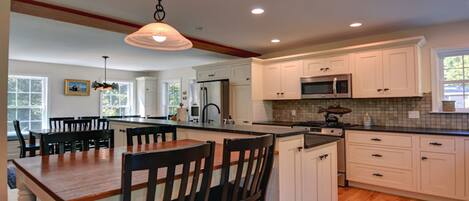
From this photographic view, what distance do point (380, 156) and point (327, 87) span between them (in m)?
1.27

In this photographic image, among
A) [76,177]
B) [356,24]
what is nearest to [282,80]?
[356,24]

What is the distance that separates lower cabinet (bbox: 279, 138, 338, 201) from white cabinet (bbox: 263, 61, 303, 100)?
2.24 metres

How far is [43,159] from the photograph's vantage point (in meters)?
1.73

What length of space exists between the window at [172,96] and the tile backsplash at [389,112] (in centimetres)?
388

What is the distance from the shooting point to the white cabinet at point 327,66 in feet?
13.7

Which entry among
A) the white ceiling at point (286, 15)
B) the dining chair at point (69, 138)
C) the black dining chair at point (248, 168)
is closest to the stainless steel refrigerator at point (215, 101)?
the white ceiling at point (286, 15)

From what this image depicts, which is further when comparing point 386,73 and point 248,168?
point 386,73

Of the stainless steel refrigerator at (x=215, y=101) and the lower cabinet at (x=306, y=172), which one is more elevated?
the stainless steel refrigerator at (x=215, y=101)

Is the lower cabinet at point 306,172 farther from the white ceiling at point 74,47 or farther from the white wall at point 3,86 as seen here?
the white ceiling at point 74,47

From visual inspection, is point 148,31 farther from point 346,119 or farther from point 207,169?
point 346,119

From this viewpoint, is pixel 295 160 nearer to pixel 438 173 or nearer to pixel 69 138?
pixel 69 138

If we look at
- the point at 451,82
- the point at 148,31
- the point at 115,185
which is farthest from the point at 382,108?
the point at 115,185

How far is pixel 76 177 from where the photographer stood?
1295 mm

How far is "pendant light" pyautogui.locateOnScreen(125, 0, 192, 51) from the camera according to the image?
1.99 m
